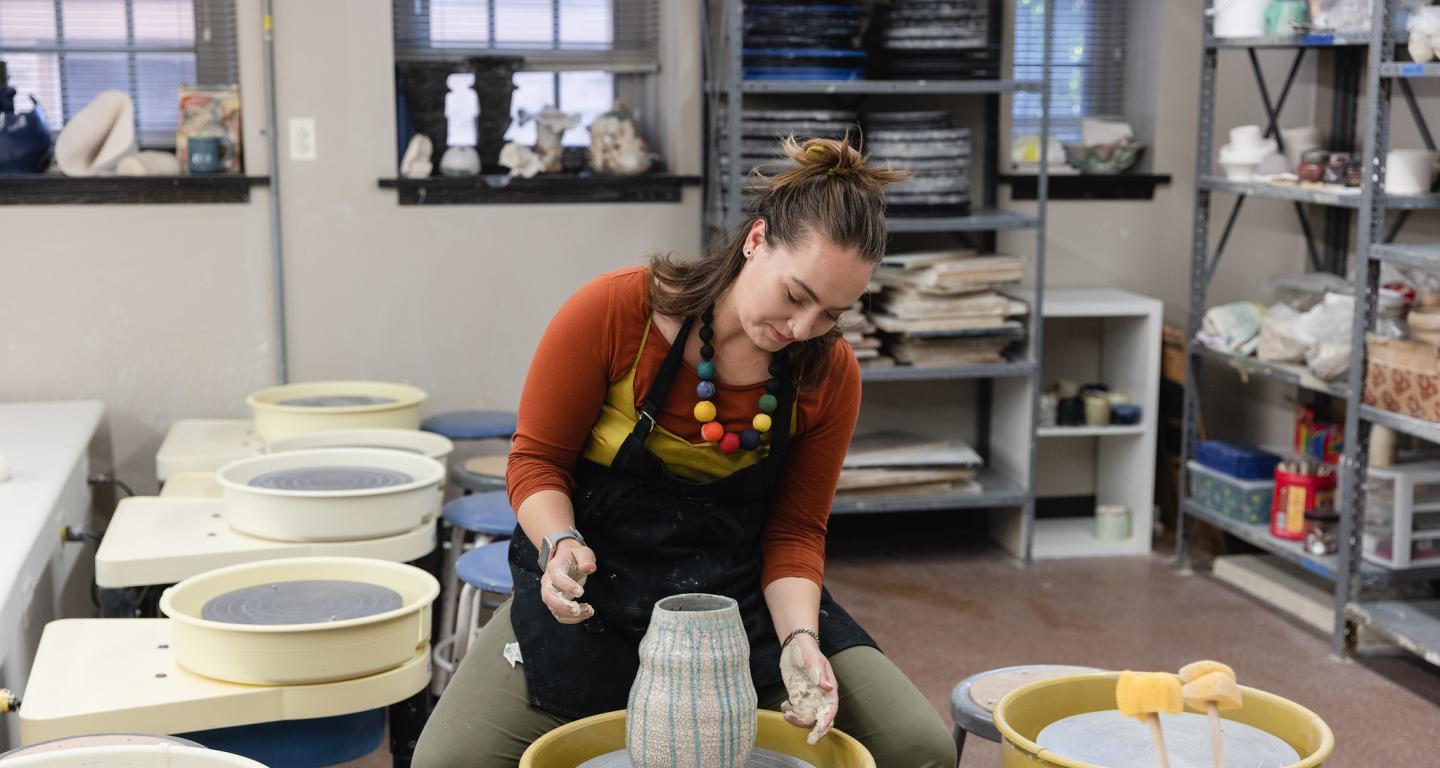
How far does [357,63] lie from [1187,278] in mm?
2606

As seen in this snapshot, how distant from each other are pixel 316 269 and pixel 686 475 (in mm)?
2411

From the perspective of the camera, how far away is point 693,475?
2.05 meters

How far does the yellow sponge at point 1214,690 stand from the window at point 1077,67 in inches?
125

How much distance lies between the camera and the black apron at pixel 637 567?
1953 millimetres

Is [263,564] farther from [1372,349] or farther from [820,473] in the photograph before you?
[1372,349]

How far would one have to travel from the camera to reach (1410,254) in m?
3.22

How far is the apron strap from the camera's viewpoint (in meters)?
2.00

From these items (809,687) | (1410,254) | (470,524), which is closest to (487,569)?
(470,524)

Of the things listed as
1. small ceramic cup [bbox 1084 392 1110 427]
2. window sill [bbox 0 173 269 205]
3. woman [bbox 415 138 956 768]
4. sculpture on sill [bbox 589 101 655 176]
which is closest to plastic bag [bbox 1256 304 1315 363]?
small ceramic cup [bbox 1084 392 1110 427]


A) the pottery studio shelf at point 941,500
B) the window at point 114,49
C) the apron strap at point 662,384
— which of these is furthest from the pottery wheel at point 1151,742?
the window at point 114,49

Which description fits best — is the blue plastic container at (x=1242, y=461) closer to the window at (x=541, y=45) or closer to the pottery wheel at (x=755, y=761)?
the window at (x=541, y=45)

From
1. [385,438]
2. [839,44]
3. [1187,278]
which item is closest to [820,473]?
[385,438]

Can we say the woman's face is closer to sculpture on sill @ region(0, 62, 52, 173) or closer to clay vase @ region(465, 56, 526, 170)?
clay vase @ region(465, 56, 526, 170)

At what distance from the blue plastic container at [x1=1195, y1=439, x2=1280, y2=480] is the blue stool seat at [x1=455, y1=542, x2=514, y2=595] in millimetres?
2224
